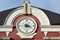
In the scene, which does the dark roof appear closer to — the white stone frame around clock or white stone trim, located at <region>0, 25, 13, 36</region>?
the white stone frame around clock

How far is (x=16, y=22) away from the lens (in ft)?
101

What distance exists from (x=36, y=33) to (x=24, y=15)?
210 cm

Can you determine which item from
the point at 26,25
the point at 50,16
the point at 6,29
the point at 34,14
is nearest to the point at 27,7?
the point at 34,14

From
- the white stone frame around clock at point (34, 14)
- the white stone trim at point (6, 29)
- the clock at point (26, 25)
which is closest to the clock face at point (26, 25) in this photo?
the clock at point (26, 25)

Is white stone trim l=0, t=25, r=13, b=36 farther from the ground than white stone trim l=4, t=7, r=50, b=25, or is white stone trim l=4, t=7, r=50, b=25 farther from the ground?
white stone trim l=4, t=7, r=50, b=25

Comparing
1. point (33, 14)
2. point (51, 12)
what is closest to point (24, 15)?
point (33, 14)

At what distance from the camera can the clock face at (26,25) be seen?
30.4m

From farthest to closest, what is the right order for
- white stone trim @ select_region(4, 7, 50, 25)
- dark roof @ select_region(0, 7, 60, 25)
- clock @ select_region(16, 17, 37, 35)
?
1. dark roof @ select_region(0, 7, 60, 25)
2. white stone trim @ select_region(4, 7, 50, 25)
3. clock @ select_region(16, 17, 37, 35)

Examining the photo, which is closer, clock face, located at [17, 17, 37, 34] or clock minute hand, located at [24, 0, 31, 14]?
clock face, located at [17, 17, 37, 34]

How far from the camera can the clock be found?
30.4m

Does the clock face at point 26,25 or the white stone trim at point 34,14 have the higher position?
the white stone trim at point 34,14

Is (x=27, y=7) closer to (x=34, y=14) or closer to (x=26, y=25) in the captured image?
(x=34, y=14)

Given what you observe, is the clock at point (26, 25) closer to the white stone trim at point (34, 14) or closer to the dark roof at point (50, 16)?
the white stone trim at point (34, 14)

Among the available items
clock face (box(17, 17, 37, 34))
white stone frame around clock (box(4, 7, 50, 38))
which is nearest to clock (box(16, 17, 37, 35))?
clock face (box(17, 17, 37, 34))
